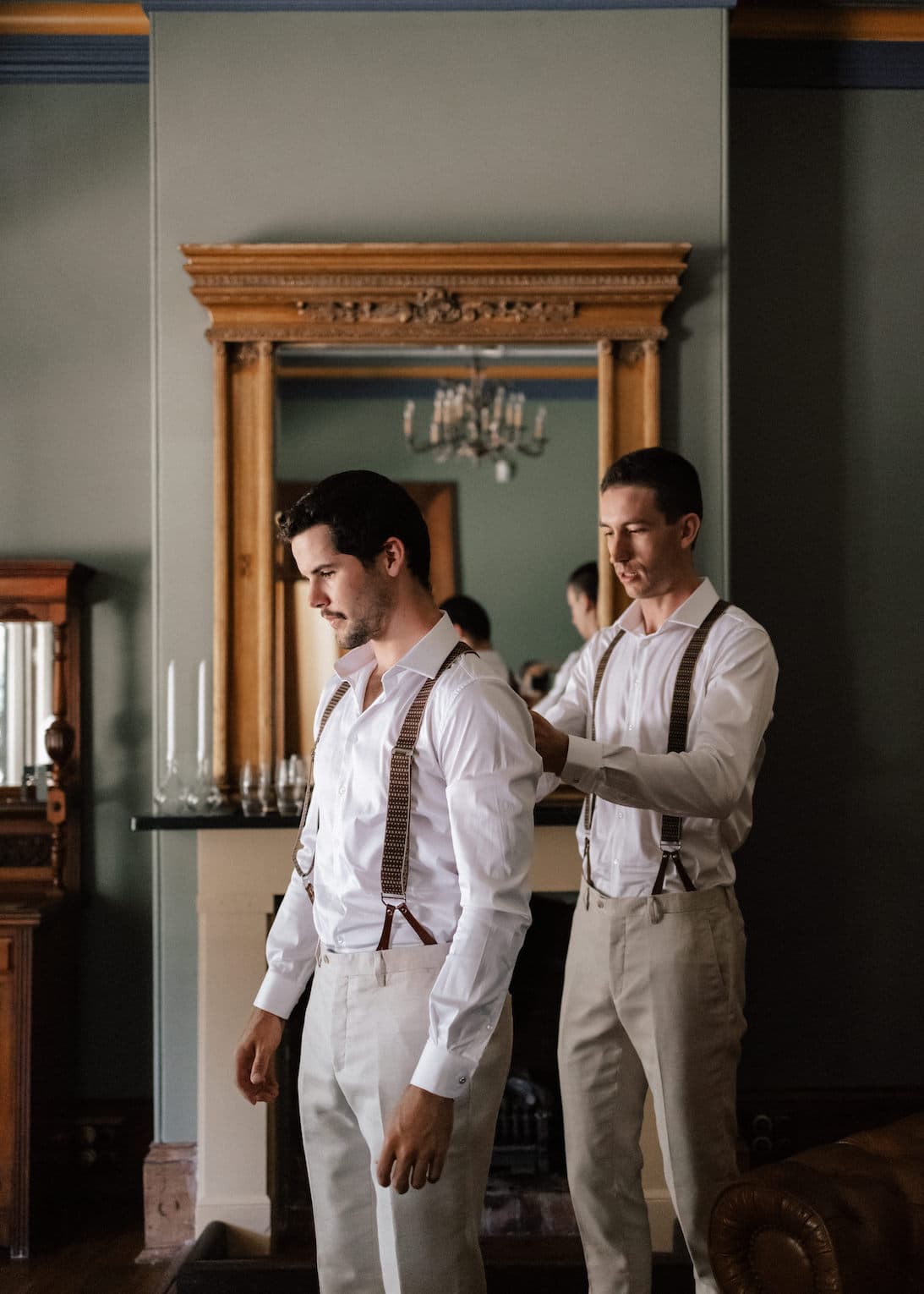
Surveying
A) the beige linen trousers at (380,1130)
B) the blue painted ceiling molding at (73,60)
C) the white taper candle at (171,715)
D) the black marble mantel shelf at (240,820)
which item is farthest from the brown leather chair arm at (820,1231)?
the blue painted ceiling molding at (73,60)

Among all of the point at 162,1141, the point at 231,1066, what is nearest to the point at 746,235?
the point at 231,1066

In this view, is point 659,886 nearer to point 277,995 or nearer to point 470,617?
point 277,995

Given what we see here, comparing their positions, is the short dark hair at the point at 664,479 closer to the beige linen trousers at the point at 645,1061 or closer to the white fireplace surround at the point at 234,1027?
the beige linen trousers at the point at 645,1061

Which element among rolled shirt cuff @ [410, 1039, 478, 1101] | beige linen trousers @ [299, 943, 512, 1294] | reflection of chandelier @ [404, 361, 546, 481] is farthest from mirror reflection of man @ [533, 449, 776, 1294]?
reflection of chandelier @ [404, 361, 546, 481]

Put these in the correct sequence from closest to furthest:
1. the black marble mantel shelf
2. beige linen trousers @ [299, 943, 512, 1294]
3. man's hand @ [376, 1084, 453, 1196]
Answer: man's hand @ [376, 1084, 453, 1196] → beige linen trousers @ [299, 943, 512, 1294] → the black marble mantel shelf

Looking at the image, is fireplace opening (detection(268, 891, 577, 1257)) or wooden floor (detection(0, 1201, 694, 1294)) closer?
wooden floor (detection(0, 1201, 694, 1294))

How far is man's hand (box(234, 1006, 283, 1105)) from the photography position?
5.90 feet

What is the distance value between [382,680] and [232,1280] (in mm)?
1920

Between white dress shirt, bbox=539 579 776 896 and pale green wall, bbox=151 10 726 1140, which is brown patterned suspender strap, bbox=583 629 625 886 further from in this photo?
pale green wall, bbox=151 10 726 1140

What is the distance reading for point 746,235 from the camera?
142 inches

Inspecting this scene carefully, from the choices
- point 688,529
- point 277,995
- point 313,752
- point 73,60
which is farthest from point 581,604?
point 73,60

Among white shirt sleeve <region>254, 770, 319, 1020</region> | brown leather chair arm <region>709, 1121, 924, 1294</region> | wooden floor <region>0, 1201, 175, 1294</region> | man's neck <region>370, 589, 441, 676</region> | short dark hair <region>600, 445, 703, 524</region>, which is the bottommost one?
wooden floor <region>0, 1201, 175, 1294</region>

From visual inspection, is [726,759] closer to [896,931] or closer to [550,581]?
[550,581]

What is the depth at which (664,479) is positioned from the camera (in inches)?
89.4
